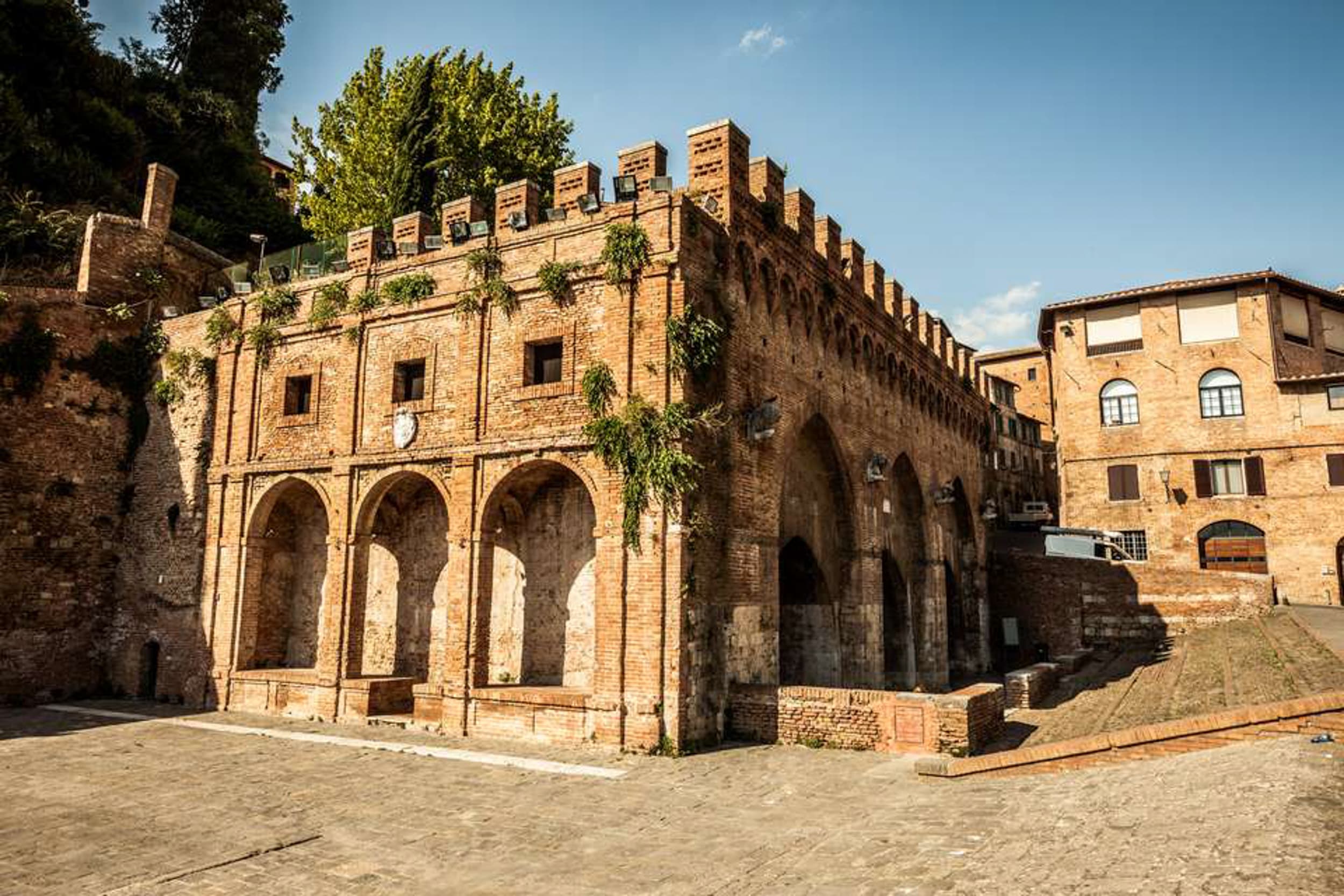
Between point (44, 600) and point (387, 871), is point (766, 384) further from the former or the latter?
point (44, 600)

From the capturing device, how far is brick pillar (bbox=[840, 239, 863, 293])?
66.9 ft

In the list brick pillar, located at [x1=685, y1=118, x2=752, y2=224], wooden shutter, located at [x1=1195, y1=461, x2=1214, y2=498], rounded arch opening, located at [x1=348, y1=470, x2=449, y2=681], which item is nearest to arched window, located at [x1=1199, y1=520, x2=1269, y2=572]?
wooden shutter, located at [x1=1195, y1=461, x2=1214, y2=498]

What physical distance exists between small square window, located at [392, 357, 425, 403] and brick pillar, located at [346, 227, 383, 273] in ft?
7.72

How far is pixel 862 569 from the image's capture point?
63.5 ft

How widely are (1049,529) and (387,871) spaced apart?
94.6 ft

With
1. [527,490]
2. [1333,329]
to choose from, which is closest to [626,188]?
[527,490]

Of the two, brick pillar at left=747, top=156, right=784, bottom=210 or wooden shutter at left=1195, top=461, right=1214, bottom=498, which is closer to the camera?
brick pillar at left=747, top=156, right=784, bottom=210

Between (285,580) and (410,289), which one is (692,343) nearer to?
(410,289)

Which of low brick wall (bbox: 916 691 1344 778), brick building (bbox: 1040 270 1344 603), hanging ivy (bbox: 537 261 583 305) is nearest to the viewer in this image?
low brick wall (bbox: 916 691 1344 778)

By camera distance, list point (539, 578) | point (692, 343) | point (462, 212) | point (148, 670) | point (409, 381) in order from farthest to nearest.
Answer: point (148, 670) < point (409, 381) < point (462, 212) < point (539, 578) < point (692, 343)

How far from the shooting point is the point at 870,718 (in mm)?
12477

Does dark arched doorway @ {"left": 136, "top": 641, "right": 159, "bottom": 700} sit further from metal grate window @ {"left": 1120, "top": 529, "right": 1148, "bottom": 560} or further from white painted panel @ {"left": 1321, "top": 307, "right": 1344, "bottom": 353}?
white painted panel @ {"left": 1321, "top": 307, "right": 1344, "bottom": 353}

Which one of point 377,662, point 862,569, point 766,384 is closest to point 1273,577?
point 862,569

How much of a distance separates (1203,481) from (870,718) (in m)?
26.0
